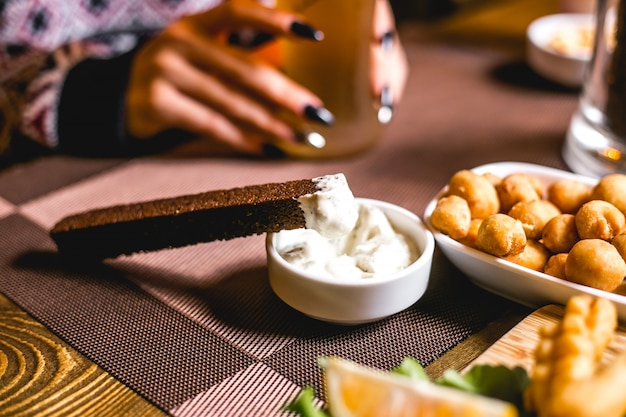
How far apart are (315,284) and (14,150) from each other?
809mm

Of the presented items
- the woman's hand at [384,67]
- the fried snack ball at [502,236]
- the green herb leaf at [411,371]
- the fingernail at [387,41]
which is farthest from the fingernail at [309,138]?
the green herb leaf at [411,371]

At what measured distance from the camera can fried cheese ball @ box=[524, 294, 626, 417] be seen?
474 mm

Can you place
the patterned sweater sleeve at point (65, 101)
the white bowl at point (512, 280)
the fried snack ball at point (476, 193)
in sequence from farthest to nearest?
the patterned sweater sleeve at point (65, 101)
the fried snack ball at point (476, 193)
the white bowl at point (512, 280)

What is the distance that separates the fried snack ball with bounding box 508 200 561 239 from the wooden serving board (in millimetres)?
100

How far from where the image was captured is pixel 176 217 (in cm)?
74

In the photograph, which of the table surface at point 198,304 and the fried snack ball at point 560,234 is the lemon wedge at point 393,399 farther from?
the fried snack ball at point 560,234

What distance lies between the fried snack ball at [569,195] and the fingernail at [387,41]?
50 cm

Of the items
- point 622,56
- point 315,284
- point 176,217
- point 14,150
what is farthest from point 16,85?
point 622,56

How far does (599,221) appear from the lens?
0.72 metres

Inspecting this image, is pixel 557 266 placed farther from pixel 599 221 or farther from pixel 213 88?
pixel 213 88

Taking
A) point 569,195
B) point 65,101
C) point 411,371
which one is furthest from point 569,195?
point 65,101

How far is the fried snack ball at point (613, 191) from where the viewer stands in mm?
761

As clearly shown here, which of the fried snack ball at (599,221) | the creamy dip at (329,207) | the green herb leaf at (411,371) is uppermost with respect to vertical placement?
the creamy dip at (329,207)

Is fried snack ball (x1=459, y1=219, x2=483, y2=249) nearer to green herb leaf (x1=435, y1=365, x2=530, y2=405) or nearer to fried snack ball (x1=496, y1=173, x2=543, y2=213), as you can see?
fried snack ball (x1=496, y1=173, x2=543, y2=213)
